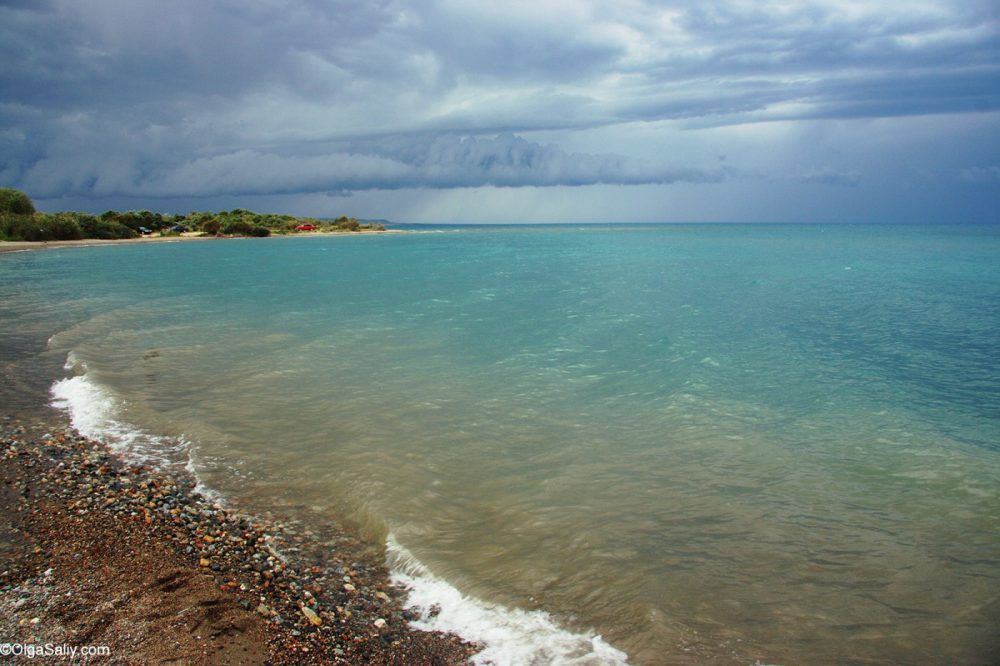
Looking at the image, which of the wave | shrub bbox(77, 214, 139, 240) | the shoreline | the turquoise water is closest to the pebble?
the shoreline

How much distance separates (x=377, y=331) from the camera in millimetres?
23016

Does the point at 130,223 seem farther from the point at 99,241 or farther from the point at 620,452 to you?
the point at 620,452

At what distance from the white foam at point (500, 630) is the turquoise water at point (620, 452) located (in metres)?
0.04

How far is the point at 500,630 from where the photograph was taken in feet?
19.0

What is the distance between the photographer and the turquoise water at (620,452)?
6.21 meters

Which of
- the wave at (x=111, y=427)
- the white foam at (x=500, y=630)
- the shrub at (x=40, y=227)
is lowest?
the white foam at (x=500, y=630)

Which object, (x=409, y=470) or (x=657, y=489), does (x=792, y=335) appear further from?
(x=409, y=470)

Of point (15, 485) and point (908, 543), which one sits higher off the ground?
point (15, 485)

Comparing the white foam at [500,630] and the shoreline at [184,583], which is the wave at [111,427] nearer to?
the shoreline at [184,583]

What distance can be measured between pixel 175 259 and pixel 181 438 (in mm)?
61527

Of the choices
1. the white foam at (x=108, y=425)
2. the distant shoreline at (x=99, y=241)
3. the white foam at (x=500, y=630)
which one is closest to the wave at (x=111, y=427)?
the white foam at (x=108, y=425)

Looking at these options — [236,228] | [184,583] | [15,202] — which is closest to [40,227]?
[15,202]

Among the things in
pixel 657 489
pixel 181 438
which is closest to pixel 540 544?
pixel 657 489

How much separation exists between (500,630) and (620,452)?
17.5 feet
